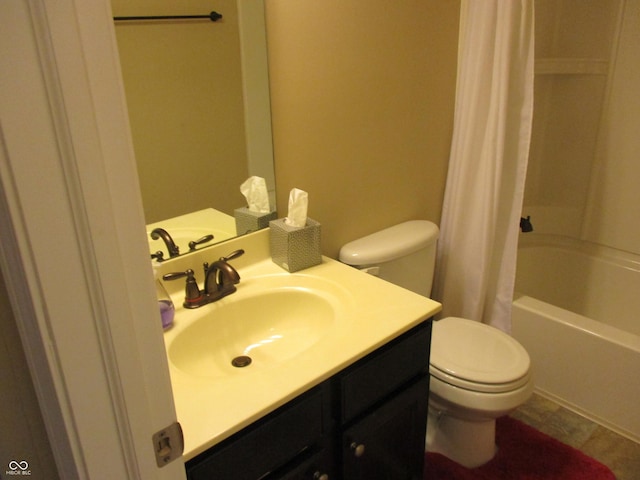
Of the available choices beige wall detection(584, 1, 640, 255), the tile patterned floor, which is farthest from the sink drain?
beige wall detection(584, 1, 640, 255)

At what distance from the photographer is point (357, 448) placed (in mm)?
1202

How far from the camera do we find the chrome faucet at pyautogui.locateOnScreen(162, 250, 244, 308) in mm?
1267

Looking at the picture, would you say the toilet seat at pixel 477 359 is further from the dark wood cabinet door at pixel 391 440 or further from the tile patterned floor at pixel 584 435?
the tile patterned floor at pixel 584 435

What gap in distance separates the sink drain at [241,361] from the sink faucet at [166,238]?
0.35 meters

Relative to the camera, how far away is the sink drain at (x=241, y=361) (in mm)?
1221

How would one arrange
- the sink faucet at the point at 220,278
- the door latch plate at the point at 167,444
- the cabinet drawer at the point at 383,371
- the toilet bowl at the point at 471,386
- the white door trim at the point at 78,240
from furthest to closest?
the toilet bowl at the point at 471,386 < the sink faucet at the point at 220,278 < the cabinet drawer at the point at 383,371 < the door latch plate at the point at 167,444 < the white door trim at the point at 78,240

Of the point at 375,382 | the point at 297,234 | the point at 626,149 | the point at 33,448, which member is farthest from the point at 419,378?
the point at 626,149

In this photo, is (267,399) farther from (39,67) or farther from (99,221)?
(39,67)

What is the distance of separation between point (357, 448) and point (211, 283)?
576 mm

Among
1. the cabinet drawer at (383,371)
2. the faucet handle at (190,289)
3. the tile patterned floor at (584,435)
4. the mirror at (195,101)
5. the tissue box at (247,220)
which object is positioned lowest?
the tile patterned floor at (584,435)

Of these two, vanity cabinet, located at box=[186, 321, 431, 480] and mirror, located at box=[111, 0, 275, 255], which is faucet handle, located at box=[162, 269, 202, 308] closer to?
mirror, located at box=[111, 0, 275, 255]

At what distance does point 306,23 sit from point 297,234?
629mm

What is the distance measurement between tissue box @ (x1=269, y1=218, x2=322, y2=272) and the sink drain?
33cm

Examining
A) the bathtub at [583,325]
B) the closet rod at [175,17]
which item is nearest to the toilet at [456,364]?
the bathtub at [583,325]
